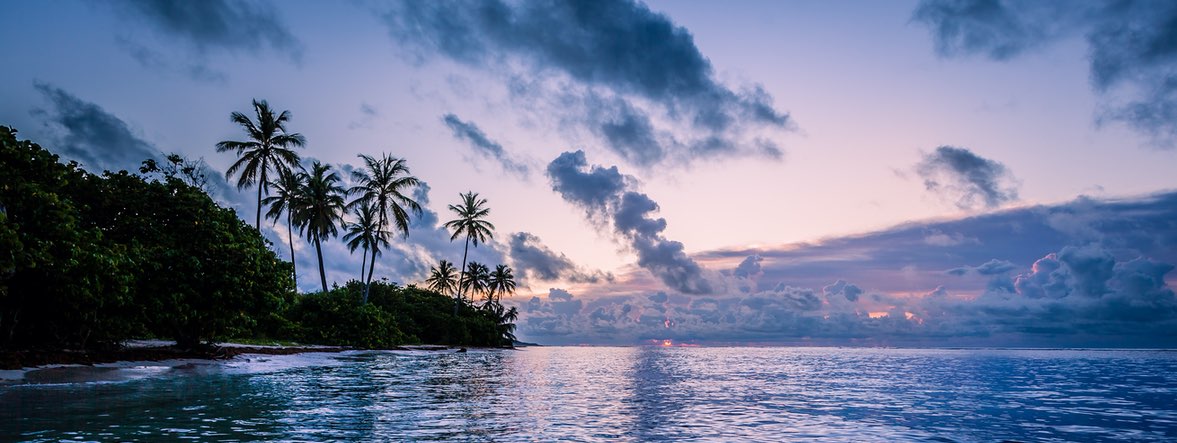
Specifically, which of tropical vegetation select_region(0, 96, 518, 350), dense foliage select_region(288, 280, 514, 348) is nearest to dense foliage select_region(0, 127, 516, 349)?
tropical vegetation select_region(0, 96, 518, 350)

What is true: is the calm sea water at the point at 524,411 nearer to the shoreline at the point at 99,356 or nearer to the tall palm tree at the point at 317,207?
the shoreline at the point at 99,356

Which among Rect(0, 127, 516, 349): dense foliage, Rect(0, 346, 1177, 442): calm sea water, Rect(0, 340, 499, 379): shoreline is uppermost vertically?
Rect(0, 127, 516, 349): dense foliage

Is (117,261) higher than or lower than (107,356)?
higher

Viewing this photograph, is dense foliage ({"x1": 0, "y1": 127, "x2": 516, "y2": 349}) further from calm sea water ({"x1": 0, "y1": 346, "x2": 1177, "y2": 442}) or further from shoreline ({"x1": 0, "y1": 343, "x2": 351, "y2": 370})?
calm sea water ({"x1": 0, "y1": 346, "x2": 1177, "y2": 442})

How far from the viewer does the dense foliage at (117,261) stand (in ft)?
75.6

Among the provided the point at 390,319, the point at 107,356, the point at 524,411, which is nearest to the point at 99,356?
the point at 107,356

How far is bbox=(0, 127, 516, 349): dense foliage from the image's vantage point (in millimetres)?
23031

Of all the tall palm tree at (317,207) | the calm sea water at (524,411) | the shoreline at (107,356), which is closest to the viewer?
the calm sea water at (524,411)

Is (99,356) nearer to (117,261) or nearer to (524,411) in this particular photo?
(117,261)

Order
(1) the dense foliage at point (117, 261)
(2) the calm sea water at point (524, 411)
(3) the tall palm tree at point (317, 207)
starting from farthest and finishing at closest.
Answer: (3) the tall palm tree at point (317, 207) → (1) the dense foliage at point (117, 261) → (2) the calm sea water at point (524, 411)

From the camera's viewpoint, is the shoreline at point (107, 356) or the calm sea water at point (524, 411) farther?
the shoreline at point (107, 356)

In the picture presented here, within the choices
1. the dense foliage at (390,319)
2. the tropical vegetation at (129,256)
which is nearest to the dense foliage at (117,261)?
the tropical vegetation at (129,256)

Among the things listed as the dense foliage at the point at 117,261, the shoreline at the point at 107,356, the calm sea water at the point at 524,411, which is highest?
the dense foliage at the point at 117,261

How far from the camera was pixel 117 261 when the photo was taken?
25656mm
